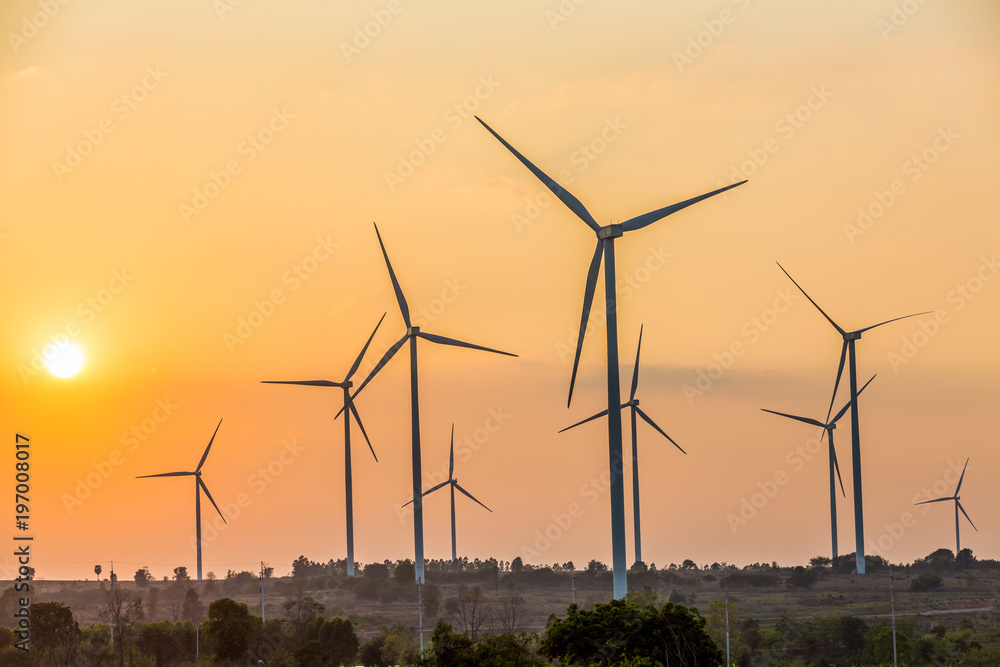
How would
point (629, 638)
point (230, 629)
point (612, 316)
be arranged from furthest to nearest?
point (230, 629), point (612, 316), point (629, 638)

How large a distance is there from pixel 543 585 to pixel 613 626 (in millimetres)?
111015

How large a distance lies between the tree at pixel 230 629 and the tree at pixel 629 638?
120ft

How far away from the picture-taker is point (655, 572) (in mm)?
178625

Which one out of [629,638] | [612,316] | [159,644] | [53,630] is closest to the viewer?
[629,638]

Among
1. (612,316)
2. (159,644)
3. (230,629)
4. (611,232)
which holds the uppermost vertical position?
(611,232)

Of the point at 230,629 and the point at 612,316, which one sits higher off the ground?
the point at 612,316

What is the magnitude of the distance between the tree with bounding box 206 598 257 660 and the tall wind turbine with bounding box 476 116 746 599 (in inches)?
1322

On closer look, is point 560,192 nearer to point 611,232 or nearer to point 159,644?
point 611,232

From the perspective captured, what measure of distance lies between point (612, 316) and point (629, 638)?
777 inches

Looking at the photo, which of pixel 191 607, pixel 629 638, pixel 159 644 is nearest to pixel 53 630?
pixel 159 644

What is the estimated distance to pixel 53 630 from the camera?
95.5 meters

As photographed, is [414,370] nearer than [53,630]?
No

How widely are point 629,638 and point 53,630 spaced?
52.9 m

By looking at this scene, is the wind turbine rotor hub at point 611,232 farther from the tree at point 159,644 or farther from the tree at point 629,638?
the tree at point 159,644
